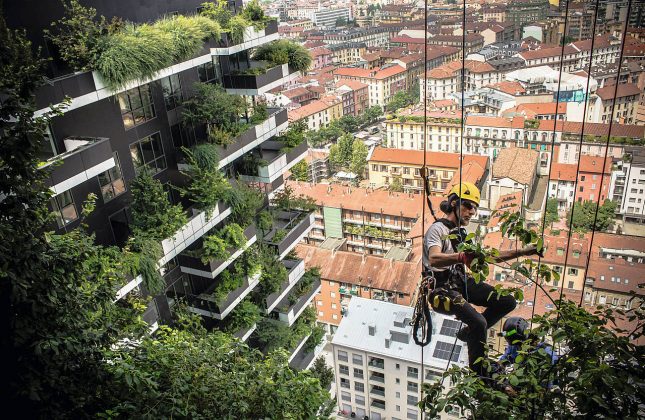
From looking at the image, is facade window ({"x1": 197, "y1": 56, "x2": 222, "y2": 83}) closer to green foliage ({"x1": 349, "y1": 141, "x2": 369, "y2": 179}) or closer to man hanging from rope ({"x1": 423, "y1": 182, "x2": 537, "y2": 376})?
man hanging from rope ({"x1": 423, "y1": 182, "x2": 537, "y2": 376})

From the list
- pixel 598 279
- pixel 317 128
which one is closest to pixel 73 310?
pixel 598 279

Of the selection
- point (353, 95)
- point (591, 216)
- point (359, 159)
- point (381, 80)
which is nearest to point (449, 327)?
point (591, 216)

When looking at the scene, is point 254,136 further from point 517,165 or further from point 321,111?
point 321,111

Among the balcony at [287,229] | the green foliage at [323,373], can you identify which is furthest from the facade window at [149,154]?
the green foliage at [323,373]

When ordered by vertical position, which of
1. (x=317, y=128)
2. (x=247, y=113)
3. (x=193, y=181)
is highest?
(x=247, y=113)

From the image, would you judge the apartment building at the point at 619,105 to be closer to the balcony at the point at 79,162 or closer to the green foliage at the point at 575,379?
the balcony at the point at 79,162

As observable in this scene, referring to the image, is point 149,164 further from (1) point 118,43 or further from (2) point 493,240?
(2) point 493,240
